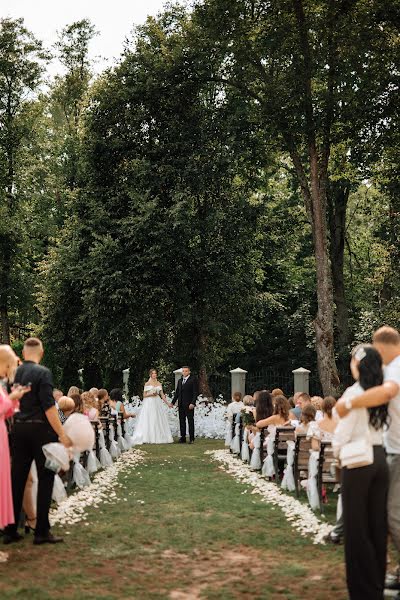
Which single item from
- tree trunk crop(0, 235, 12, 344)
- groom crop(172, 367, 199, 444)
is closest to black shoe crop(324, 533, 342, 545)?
groom crop(172, 367, 199, 444)

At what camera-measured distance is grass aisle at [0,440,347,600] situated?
703 centimetres

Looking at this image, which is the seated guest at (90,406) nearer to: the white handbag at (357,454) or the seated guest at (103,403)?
the seated guest at (103,403)

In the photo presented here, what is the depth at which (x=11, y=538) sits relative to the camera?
892cm

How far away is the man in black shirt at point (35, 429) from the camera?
8.55m

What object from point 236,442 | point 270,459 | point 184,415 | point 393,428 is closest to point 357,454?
point 393,428

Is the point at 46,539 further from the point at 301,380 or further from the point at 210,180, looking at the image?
the point at 210,180

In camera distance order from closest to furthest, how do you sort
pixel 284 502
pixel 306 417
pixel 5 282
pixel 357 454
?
pixel 357 454, pixel 284 502, pixel 306 417, pixel 5 282

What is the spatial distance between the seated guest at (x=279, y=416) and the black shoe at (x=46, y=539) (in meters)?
6.54

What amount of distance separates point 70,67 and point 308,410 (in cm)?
3373

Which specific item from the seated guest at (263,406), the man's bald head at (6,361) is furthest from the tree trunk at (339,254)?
the man's bald head at (6,361)

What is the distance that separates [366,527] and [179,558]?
291 centimetres

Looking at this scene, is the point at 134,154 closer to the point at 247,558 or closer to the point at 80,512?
the point at 80,512

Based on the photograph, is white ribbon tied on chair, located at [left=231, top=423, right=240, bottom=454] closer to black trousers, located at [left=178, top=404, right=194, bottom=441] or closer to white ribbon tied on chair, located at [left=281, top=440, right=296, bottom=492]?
black trousers, located at [left=178, top=404, right=194, bottom=441]

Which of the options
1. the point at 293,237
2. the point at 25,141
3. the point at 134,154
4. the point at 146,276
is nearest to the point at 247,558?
the point at 146,276
